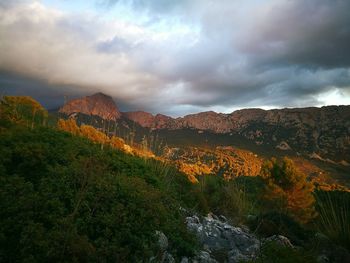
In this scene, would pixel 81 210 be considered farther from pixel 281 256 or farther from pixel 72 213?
pixel 281 256

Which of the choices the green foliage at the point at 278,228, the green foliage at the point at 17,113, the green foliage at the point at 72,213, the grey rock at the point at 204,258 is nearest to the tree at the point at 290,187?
the green foliage at the point at 278,228

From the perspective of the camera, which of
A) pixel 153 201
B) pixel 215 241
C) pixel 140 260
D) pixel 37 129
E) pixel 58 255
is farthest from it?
pixel 37 129

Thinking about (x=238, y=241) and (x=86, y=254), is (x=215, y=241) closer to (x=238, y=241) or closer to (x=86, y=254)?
(x=238, y=241)

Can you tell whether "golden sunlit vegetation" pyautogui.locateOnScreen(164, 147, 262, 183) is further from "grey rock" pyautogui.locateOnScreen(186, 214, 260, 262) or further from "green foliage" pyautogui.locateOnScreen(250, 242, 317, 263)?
"green foliage" pyautogui.locateOnScreen(250, 242, 317, 263)

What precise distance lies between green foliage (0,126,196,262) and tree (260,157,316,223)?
898 inches

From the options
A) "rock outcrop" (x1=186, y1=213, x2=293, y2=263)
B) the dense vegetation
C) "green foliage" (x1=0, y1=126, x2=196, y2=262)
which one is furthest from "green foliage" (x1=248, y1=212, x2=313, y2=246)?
"green foliage" (x1=0, y1=126, x2=196, y2=262)

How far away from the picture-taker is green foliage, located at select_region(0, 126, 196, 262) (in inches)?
189

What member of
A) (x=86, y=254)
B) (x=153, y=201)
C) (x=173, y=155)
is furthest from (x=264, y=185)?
(x=86, y=254)

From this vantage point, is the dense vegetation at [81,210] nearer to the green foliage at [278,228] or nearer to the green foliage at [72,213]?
the green foliage at [72,213]

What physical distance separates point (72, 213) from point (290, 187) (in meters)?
29.6

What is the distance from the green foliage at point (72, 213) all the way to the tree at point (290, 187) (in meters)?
22.8

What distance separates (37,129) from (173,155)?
525 centimetres

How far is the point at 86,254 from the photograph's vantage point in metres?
4.68

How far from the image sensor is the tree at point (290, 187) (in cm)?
2922
